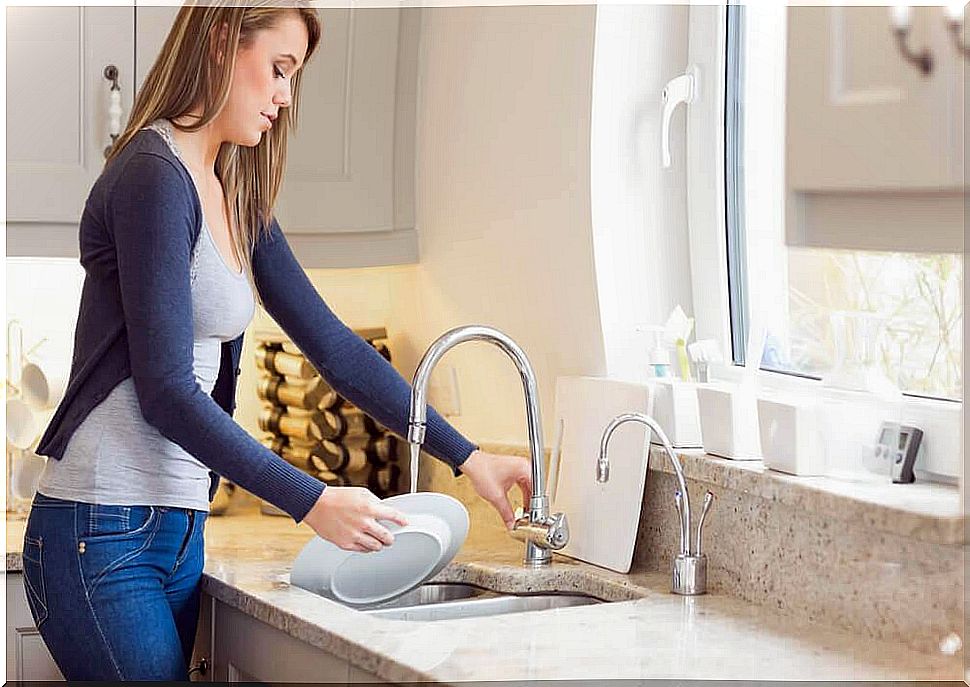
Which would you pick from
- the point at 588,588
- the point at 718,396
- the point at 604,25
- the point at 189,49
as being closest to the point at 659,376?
the point at 718,396

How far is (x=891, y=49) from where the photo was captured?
1272 millimetres

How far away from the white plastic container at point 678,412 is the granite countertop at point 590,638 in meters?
0.19

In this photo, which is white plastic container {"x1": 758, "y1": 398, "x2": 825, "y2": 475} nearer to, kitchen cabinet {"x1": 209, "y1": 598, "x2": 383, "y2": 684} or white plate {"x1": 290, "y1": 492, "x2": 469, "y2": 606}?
white plate {"x1": 290, "y1": 492, "x2": 469, "y2": 606}

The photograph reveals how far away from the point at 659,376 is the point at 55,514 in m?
0.85

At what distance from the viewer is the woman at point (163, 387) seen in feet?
5.38

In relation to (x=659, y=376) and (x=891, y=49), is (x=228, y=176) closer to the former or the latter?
(x=659, y=376)

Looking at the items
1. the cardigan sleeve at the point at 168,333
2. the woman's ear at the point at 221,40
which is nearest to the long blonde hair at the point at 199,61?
the woman's ear at the point at 221,40

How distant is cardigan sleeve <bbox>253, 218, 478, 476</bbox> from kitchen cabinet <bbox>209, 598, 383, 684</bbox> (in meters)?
0.36

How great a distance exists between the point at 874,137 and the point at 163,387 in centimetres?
85

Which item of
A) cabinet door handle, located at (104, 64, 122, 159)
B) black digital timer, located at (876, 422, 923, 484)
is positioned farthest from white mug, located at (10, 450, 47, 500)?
black digital timer, located at (876, 422, 923, 484)

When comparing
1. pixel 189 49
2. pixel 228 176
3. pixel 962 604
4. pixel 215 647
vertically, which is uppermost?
pixel 189 49

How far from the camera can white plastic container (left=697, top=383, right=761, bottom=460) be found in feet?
5.95

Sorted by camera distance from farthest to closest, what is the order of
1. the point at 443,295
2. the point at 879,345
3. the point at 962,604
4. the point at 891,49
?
the point at 443,295 → the point at 879,345 → the point at 962,604 → the point at 891,49

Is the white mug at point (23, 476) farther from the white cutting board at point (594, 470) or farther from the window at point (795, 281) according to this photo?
the window at point (795, 281)
